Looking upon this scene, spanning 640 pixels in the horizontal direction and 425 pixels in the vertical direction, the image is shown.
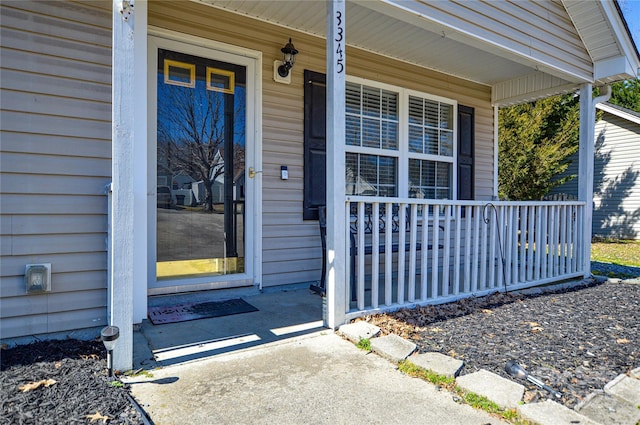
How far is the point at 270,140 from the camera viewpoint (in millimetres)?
3826

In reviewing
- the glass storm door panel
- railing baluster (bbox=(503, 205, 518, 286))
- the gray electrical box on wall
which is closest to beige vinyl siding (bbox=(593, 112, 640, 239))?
railing baluster (bbox=(503, 205, 518, 286))

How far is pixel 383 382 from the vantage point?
6.82ft

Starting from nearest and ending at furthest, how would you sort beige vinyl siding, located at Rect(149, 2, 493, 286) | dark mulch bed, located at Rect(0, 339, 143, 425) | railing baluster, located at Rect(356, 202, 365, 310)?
dark mulch bed, located at Rect(0, 339, 143, 425) < railing baluster, located at Rect(356, 202, 365, 310) < beige vinyl siding, located at Rect(149, 2, 493, 286)

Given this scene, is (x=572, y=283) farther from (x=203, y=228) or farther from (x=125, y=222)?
(x=125, y=222)

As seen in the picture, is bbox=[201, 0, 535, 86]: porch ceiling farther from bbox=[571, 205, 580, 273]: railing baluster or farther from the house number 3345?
bbox=[571, 205, 580, 273]: railing baluster

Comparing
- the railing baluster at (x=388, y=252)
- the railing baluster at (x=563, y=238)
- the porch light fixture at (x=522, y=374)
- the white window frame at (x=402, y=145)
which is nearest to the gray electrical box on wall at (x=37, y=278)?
the railing baluster at (x=388, y=252)

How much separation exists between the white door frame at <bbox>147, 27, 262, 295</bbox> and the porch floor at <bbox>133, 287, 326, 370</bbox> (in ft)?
0.46

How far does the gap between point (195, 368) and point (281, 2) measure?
303cm

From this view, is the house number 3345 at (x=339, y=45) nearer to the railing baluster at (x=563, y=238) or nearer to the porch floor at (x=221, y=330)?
the porch floor at (x=221, y=330)

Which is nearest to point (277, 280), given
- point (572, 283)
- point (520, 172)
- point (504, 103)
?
point (572, 283)

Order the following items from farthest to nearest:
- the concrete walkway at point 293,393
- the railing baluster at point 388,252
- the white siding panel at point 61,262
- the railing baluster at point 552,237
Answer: the railing baluster at point 552,237
the railing baluster at point 388,252
the white siding panel at point 61,262
the concrete walkway at point 293,393

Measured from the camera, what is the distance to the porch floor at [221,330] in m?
2.35

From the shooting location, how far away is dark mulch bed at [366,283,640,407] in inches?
86.3

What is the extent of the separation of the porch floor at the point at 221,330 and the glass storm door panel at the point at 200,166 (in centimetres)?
38
